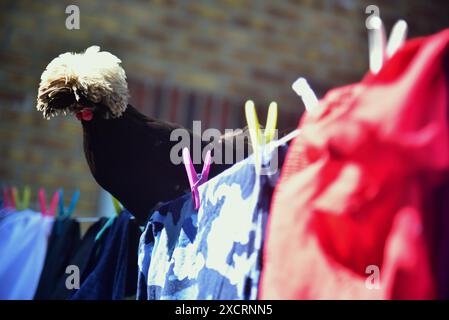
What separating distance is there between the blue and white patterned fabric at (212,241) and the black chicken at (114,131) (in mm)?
54

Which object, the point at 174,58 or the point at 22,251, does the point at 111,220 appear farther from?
the point at 174,58

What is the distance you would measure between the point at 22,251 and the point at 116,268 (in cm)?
35

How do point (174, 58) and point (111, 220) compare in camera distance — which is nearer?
point (111, 220)

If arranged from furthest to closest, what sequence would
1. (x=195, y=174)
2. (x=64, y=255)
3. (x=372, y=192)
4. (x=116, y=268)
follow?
(x=64, y=255)
(x=116, y=268)
(x=195, y=174)
(x=372, y=192)

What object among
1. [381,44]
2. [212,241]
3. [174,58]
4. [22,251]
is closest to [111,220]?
[22,251]

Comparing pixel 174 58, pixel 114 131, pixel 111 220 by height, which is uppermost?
pixel 174 58

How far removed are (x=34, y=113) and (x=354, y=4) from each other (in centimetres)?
154

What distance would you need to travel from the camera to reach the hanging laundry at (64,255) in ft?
5.12

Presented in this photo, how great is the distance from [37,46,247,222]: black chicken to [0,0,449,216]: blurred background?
162 centimetres

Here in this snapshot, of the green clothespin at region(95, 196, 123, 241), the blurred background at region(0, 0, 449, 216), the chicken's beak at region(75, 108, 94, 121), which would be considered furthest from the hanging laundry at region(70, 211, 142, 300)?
the blurred background at region(0, 0, 449, 216)

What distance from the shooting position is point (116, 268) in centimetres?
142

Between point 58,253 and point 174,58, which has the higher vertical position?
point 174,58

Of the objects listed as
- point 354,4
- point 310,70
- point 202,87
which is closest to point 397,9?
point 354,4

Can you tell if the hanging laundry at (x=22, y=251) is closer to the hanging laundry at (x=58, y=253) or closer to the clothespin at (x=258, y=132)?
the hanging laundry at (x=58, y=253)
